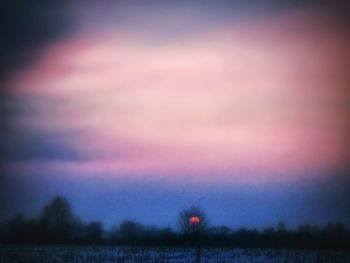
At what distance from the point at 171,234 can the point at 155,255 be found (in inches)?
11.2

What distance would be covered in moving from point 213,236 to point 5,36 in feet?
9.15

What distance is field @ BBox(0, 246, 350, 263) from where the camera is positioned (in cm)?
676

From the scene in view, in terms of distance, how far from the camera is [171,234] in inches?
287

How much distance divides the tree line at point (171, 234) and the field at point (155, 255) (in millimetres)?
79

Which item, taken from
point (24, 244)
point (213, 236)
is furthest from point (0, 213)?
point (213, 236)

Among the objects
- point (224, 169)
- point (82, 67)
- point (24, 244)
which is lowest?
point (24, 244)

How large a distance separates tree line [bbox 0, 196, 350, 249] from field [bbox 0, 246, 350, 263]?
0.08 m

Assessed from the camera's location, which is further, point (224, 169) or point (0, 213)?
point (224, 169)

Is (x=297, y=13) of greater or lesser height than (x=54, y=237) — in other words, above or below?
above

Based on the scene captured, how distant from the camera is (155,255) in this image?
7.13m

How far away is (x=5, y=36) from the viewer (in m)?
6.82

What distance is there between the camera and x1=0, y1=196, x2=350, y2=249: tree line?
23.1ft

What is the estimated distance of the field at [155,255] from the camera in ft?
22.2

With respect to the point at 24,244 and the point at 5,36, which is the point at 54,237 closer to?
the point at 24,244
